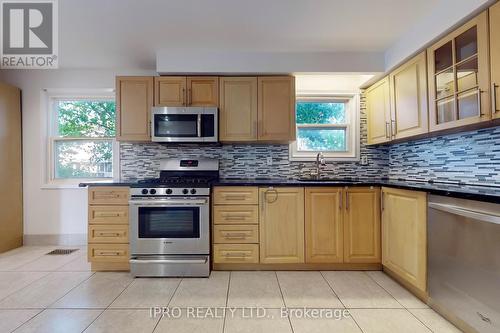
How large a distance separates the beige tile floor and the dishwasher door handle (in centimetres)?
76

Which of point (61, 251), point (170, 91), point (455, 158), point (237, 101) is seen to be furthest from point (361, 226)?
point (61, 251)

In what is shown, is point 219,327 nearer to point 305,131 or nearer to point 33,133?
point 305,131

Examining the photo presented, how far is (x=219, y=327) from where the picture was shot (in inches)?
66.4

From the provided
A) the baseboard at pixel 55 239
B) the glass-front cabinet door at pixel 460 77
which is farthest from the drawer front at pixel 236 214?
the baseboard at pixel 55 239

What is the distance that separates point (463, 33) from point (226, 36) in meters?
1.90

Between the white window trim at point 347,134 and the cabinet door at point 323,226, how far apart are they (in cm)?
78

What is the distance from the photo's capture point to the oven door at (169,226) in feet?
8.23

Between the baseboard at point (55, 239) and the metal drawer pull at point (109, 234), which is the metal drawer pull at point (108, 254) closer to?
the metal drawer pull at point (109, 234)

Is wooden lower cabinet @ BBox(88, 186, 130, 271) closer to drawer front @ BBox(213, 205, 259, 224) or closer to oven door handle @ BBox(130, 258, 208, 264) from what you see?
oven door handle @ BBox(130, 258, 208, 264)

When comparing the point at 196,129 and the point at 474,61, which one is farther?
the point at 196,129

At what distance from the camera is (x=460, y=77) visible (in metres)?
1.85

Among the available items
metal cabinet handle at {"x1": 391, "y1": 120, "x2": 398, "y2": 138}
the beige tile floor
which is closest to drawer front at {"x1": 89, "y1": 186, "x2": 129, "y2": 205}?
the beige tile floor

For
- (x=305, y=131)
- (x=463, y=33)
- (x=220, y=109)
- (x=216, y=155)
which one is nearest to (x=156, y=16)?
(x=220, y=109)

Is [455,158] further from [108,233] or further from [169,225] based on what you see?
[108,233]
